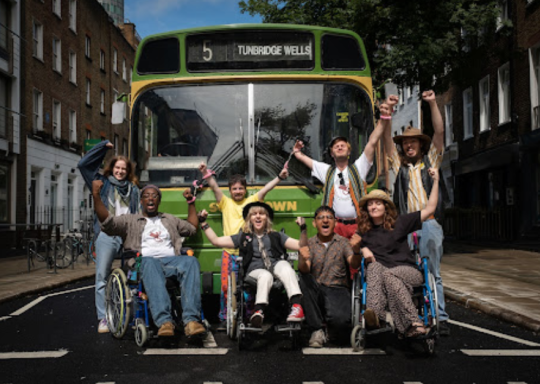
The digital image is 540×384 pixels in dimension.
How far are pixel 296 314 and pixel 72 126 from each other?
26787 millimetres

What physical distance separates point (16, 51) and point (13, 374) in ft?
68.0

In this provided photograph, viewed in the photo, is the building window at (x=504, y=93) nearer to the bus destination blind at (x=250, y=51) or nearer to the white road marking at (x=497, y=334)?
the white road marking at (x=497, y=334)

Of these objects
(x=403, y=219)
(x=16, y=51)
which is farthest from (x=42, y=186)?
(x=403, y=219)

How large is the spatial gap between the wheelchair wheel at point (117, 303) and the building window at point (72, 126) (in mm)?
24948

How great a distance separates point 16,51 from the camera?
22.9m

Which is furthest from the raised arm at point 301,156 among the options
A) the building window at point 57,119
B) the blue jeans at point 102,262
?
the building window at point 57,119

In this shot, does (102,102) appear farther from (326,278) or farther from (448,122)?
(326,278)

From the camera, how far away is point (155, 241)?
629cm

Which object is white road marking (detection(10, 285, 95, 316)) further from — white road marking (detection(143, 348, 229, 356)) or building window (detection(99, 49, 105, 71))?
building window (detection(99, 49, 105, 71))

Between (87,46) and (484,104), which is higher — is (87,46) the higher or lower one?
the higher one

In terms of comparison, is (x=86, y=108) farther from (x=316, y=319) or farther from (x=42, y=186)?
(x=316, y=319)

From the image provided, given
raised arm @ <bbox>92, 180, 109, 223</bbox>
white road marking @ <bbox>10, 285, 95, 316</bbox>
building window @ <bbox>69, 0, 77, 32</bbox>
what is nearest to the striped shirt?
raised arm @ <bbox>92, 180, 109, 223</bbox>

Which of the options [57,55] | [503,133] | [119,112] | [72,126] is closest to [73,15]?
[57,55]

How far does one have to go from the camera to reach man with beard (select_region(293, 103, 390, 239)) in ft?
20.6
